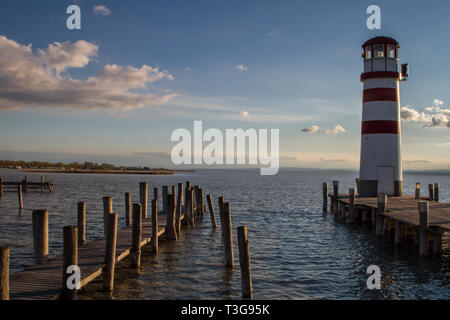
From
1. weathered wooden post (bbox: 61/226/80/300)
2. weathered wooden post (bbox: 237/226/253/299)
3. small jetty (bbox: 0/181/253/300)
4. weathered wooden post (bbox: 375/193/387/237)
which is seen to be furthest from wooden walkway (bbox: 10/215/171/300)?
weathered wooden post (bbox: 375/193/387/237)

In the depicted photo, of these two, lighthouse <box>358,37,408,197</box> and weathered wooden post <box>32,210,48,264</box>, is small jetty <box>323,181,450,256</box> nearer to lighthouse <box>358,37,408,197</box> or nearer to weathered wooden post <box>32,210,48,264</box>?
lighthouse <box>358,37,408,197</box>

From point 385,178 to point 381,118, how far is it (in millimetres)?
3764

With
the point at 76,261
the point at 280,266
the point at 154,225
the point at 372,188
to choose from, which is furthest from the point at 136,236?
the point at 372,188

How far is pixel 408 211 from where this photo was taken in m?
17.9

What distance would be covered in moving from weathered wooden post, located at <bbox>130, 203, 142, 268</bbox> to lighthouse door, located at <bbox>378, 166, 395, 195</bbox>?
16914 mm

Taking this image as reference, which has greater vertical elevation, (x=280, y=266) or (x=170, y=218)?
(x=170, y=218)

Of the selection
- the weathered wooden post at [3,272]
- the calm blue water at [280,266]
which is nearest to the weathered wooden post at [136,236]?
the calm blue water at [280,266]

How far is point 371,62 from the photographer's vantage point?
77.9ft

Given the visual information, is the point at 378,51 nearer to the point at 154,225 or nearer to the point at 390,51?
the point at 390,51

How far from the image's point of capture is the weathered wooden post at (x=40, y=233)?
10.1m

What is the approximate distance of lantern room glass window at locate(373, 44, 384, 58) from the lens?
2377cm

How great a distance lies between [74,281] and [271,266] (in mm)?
7049
